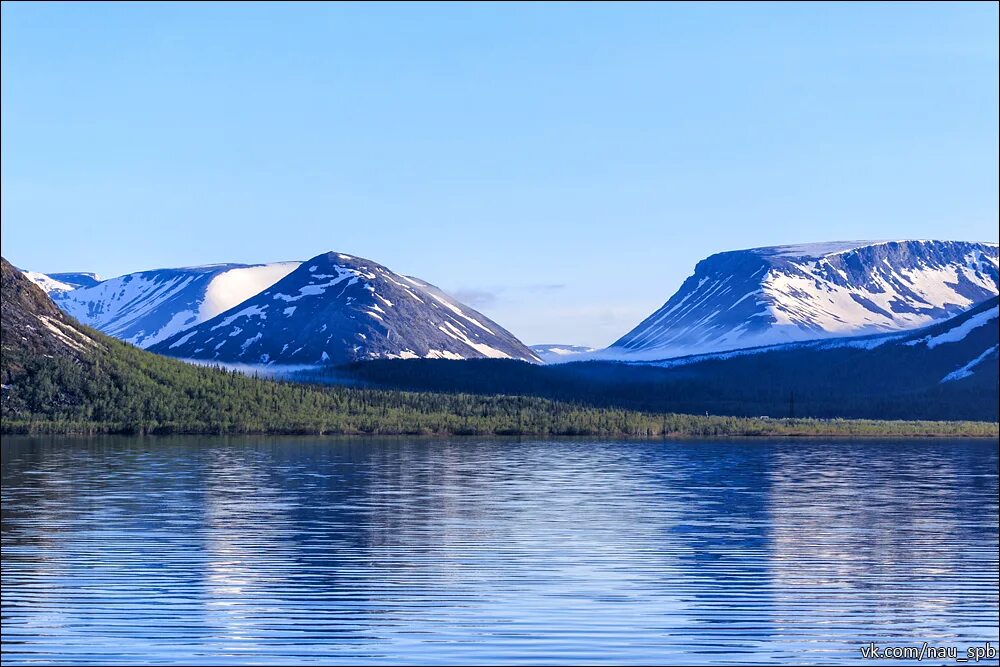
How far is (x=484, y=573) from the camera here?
7100 cm

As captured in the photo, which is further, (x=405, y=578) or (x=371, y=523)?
(x=371, y=523)

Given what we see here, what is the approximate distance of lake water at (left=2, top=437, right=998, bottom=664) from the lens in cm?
5372

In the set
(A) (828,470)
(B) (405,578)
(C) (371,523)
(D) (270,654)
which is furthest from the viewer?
(A) (828,470)

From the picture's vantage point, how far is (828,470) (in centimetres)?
17862

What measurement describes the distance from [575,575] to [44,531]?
3345cm

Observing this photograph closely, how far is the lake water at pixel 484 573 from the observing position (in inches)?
2115

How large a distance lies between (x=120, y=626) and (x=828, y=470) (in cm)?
13343

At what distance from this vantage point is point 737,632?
56000 mm

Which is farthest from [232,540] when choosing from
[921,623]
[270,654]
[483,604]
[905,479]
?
[905,479]

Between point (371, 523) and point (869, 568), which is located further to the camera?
point (371, 523)

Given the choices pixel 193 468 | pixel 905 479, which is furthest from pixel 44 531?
pixel 905 479

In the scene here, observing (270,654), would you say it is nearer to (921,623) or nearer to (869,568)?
(921,623)

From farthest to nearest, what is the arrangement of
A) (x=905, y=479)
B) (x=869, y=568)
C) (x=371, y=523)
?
(x=905, y=479) < (x=371, y=523) < (x=869, y=568)

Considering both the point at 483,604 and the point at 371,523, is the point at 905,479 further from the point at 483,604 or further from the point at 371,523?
the point at 483,604
